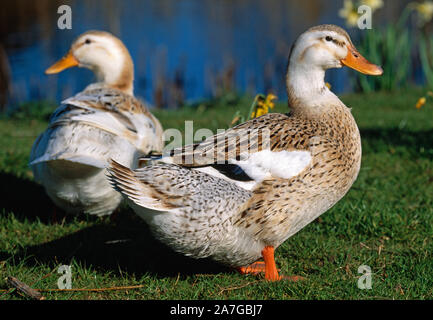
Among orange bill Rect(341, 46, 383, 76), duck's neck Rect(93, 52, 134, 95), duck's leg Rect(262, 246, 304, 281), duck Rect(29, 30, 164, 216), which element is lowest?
duck's leg Rect(262, 246, 304, 281)

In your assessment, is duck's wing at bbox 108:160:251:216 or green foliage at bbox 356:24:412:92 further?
green foliage at bbox 356:24:412:92

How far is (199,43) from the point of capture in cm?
1773

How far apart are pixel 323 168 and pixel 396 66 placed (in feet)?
27.8

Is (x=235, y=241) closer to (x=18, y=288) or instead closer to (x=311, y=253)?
(x=311, y=253)

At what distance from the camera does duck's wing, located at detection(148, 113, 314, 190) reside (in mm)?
3326

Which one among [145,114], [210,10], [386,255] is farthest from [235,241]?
[210,10]

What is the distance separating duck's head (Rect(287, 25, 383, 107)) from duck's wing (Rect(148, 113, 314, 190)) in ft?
1.50

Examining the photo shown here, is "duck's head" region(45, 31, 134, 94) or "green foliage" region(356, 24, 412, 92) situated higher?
"duck's head" region(45, 31, 134, 94)

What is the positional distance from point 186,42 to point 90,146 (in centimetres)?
1408

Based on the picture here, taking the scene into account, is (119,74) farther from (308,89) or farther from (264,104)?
(308,89)

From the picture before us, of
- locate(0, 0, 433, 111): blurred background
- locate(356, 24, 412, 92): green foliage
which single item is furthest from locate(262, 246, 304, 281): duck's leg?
locate(356, 24, 412, 92): green foliage

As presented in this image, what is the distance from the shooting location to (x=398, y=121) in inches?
311

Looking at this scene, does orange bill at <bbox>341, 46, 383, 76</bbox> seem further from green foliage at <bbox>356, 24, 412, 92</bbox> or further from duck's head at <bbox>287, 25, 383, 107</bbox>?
green foliage at <bbox>356, 24, 412, 92</bbox>

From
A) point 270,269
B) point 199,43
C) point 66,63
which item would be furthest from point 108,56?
point 199,43
